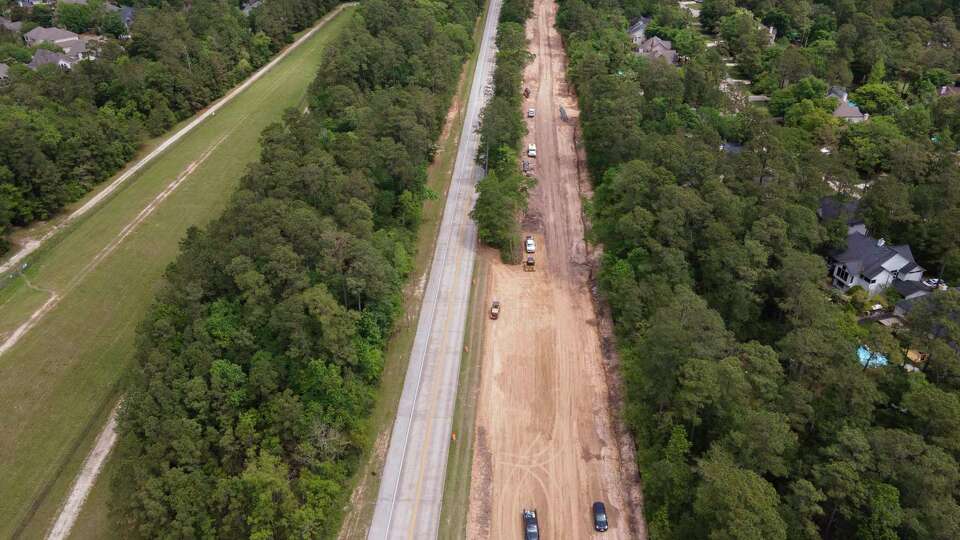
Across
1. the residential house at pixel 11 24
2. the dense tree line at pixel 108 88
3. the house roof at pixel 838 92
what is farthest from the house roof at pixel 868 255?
the residential house at pixel 11 24

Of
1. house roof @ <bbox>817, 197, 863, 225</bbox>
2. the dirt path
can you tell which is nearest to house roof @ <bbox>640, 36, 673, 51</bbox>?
house roof @ <bbox>817, 197, 863, 225</bbox>

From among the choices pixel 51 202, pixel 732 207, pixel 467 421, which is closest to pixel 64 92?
pixel 51 202

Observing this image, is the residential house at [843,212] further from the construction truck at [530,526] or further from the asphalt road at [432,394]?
the construction truck at [530,526]

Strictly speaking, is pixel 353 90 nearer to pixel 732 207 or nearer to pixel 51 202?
pixel 51 202

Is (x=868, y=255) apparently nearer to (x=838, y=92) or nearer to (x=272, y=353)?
(x=838, y=92)

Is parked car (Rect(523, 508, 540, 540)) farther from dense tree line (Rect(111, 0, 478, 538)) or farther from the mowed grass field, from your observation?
the mowed grass field
